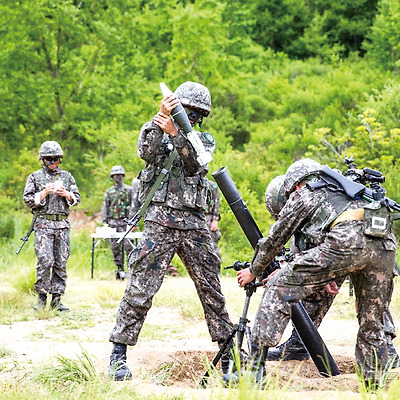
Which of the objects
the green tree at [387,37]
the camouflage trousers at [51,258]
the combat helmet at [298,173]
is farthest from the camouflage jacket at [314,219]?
the green tree at [387,37]

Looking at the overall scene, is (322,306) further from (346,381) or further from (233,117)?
(233,117)

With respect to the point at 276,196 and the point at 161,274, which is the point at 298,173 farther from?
the point at 161,274

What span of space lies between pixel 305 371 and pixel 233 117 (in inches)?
713

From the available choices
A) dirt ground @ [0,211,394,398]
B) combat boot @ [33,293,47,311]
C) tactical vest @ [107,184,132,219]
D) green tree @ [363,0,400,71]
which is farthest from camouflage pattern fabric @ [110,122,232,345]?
green tree @ [363,0,400,71]

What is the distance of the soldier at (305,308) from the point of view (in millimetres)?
5145

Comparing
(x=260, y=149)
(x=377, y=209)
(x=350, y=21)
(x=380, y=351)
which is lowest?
(x=380, y=351)

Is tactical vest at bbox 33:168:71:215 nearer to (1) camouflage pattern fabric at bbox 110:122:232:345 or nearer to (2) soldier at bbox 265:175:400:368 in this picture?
(1) camouflage pattern fabric at bbox 110:122:232:345

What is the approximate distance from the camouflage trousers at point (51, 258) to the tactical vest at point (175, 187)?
3630 mm

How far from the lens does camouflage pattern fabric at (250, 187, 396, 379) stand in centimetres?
419

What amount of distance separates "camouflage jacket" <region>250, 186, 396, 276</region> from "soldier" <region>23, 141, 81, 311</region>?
Answer: 4.48m

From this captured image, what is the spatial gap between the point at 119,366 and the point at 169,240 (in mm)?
992

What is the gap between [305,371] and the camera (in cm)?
553

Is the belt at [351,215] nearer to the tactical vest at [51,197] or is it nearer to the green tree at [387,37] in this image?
the tactical vest at [51,197]

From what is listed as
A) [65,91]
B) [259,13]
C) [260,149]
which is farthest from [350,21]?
[65,91]
